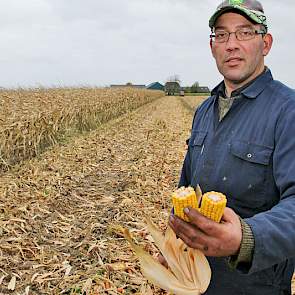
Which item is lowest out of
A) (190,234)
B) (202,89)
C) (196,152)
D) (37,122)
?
(202,89)

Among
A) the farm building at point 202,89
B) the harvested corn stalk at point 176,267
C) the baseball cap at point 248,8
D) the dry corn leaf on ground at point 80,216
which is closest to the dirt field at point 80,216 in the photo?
the dry corn leaf on ground at point 80,216

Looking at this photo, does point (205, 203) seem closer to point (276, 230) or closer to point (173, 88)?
point (276, 230)

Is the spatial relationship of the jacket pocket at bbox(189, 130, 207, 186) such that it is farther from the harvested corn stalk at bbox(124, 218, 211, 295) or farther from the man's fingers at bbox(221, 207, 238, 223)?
the man's fingers at bbox(221, 207, 238, 223)

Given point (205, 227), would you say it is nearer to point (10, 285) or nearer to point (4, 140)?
point (10, 285)

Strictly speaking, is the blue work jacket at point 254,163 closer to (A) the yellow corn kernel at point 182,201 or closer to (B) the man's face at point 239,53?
(B) the man's face at point 239,53

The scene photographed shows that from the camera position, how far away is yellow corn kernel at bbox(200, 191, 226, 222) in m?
1.50

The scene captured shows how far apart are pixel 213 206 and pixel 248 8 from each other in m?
0.99

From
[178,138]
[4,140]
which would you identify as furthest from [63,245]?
[178,138]

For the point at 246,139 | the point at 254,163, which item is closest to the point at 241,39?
the point at 246,139

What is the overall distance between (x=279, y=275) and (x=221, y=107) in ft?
2.86

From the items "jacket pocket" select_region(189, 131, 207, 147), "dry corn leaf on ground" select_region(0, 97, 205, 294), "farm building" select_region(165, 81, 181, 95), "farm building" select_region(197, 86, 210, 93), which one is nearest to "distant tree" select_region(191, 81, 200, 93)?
"farm building" select_region(197, 86, 210, 93)

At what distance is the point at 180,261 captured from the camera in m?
1.88

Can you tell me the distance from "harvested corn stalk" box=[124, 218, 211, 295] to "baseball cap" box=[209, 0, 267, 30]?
1.04 m

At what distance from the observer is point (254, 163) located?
1869 millimetres
